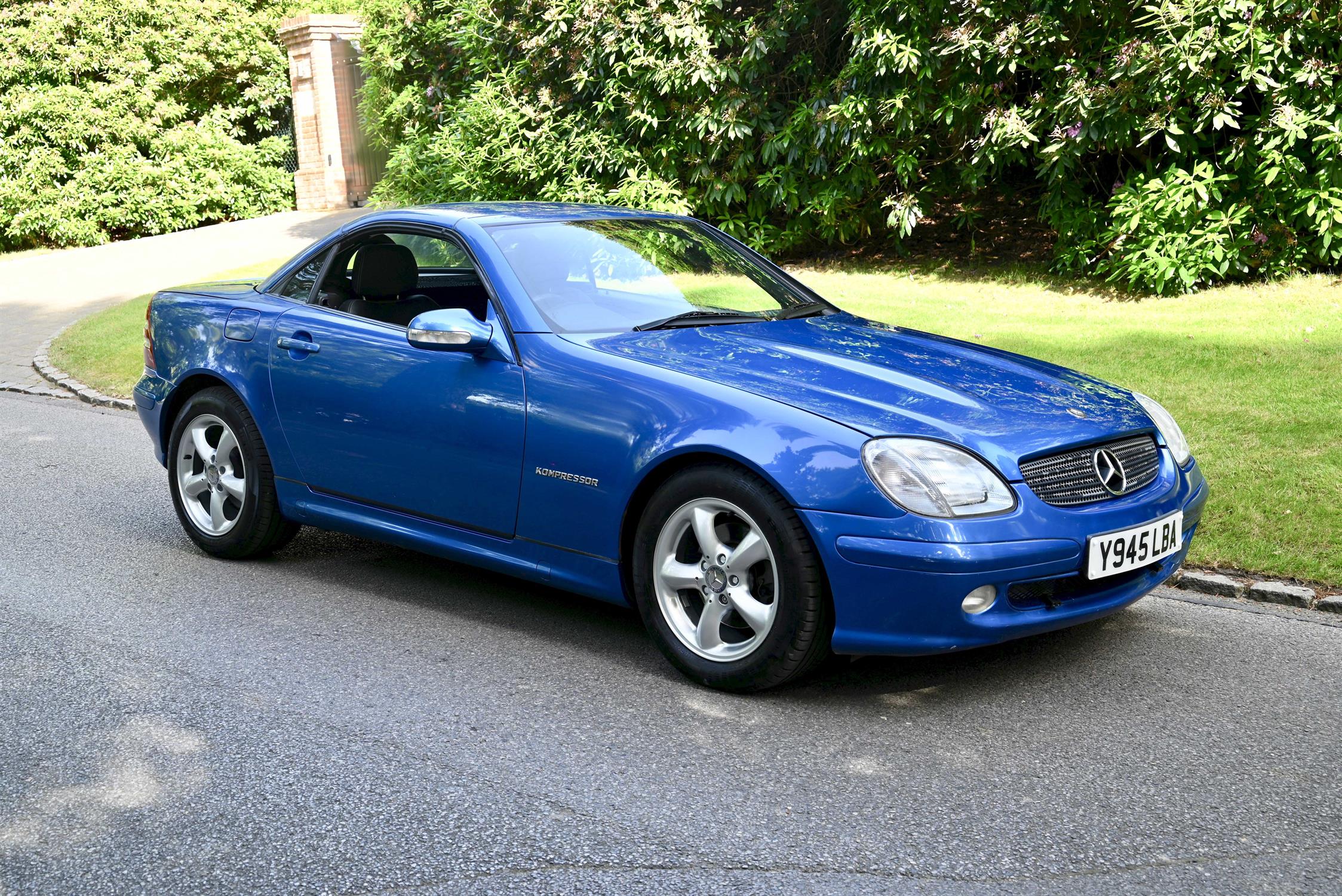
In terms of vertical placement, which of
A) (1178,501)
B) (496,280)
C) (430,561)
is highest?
(496,280)

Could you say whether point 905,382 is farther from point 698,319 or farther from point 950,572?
point 698,319

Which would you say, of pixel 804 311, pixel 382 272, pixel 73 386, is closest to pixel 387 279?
pixel 382 272

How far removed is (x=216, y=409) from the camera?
18.9ft

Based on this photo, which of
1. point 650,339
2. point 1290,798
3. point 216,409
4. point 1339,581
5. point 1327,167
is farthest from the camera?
point 1327,167

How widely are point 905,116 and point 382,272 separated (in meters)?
7.34

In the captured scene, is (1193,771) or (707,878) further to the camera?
(1193,771)

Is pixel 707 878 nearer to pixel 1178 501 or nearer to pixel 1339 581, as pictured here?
pixel 1178 501

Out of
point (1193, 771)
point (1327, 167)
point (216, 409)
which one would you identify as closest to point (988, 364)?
point (1193, 771)

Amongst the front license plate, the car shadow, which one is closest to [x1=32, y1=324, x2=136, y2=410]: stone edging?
the car shadow

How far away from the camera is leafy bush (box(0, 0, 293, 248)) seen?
24031 mm

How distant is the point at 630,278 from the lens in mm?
5145

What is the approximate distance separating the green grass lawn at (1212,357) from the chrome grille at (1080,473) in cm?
144

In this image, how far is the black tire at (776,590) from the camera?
3986 millimetres

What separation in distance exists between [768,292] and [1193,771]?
265 centimetres
